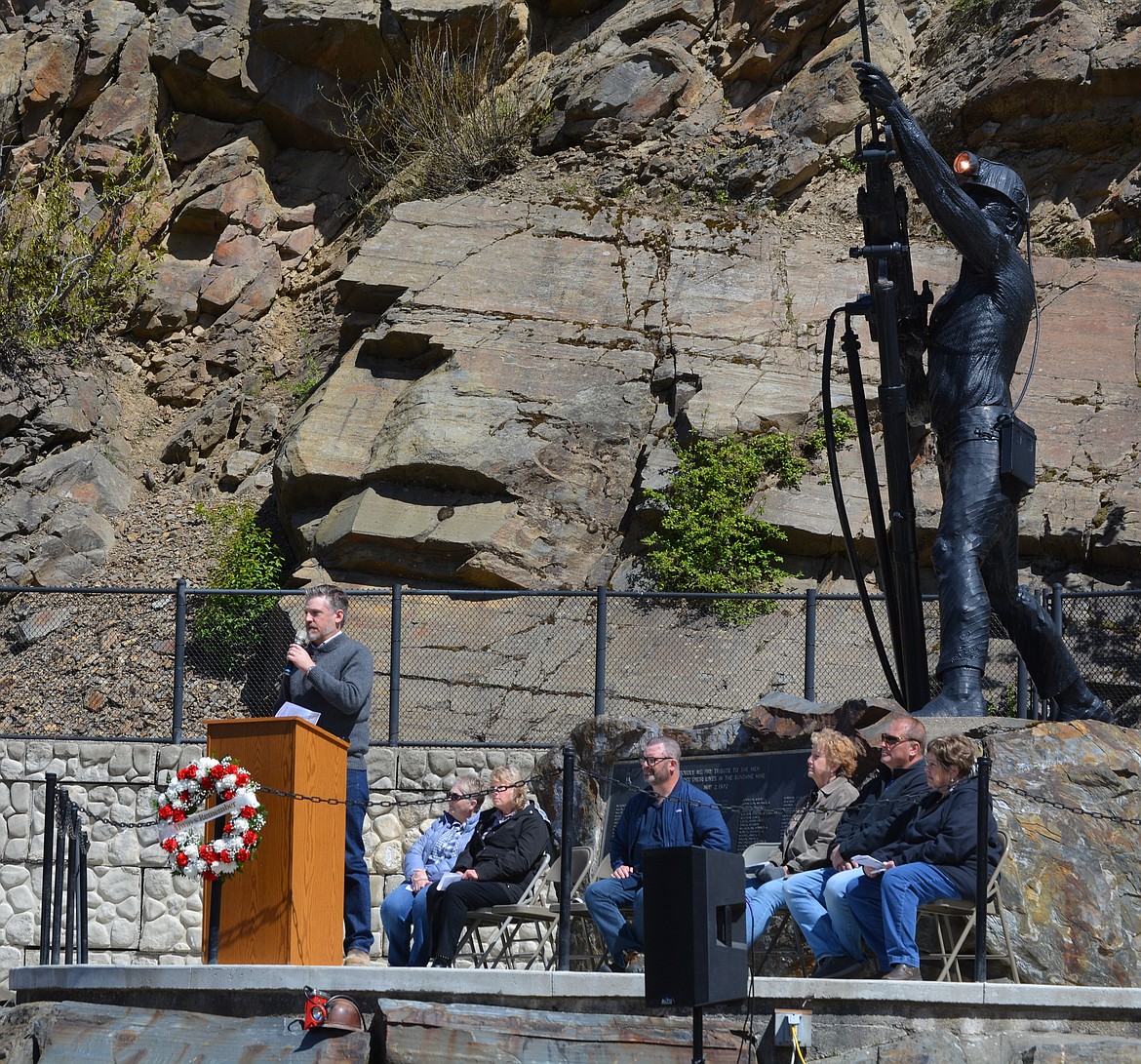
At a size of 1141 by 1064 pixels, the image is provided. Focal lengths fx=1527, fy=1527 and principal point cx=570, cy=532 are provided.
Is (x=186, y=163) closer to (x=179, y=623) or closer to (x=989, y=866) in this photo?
(x=179, y=623)

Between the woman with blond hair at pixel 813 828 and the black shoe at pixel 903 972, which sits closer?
the black shoe at pixel 903 972

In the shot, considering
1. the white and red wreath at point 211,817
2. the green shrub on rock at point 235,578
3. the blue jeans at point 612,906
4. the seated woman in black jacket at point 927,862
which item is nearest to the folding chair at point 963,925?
the seated woman in black jacket at point 927,862

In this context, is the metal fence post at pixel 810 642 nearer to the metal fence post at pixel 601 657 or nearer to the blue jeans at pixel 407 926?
the metal fence post at pixel 601 657

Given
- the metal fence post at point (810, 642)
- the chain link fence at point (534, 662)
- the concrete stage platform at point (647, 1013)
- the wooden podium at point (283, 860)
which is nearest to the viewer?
the concrete stage platform at point (647, 1013)

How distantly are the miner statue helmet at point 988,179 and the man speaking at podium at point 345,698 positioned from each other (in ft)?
13.1

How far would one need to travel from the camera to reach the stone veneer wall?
11.5 m

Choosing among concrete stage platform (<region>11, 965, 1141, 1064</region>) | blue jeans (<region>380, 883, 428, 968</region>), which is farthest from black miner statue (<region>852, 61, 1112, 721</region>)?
blue jeans (<region>380, 883, 428, 968</region>)

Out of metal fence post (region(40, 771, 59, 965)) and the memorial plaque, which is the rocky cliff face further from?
metal fence post (region(40, 771, 59, 965))

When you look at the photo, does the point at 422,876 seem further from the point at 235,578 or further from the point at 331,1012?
the point at 235,578

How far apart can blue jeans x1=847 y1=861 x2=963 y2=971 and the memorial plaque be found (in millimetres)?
1862

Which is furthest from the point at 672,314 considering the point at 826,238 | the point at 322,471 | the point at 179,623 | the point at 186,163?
the point at 186,163

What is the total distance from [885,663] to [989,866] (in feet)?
8.18

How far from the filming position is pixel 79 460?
54.5 feet

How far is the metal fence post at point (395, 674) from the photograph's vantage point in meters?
11.9
